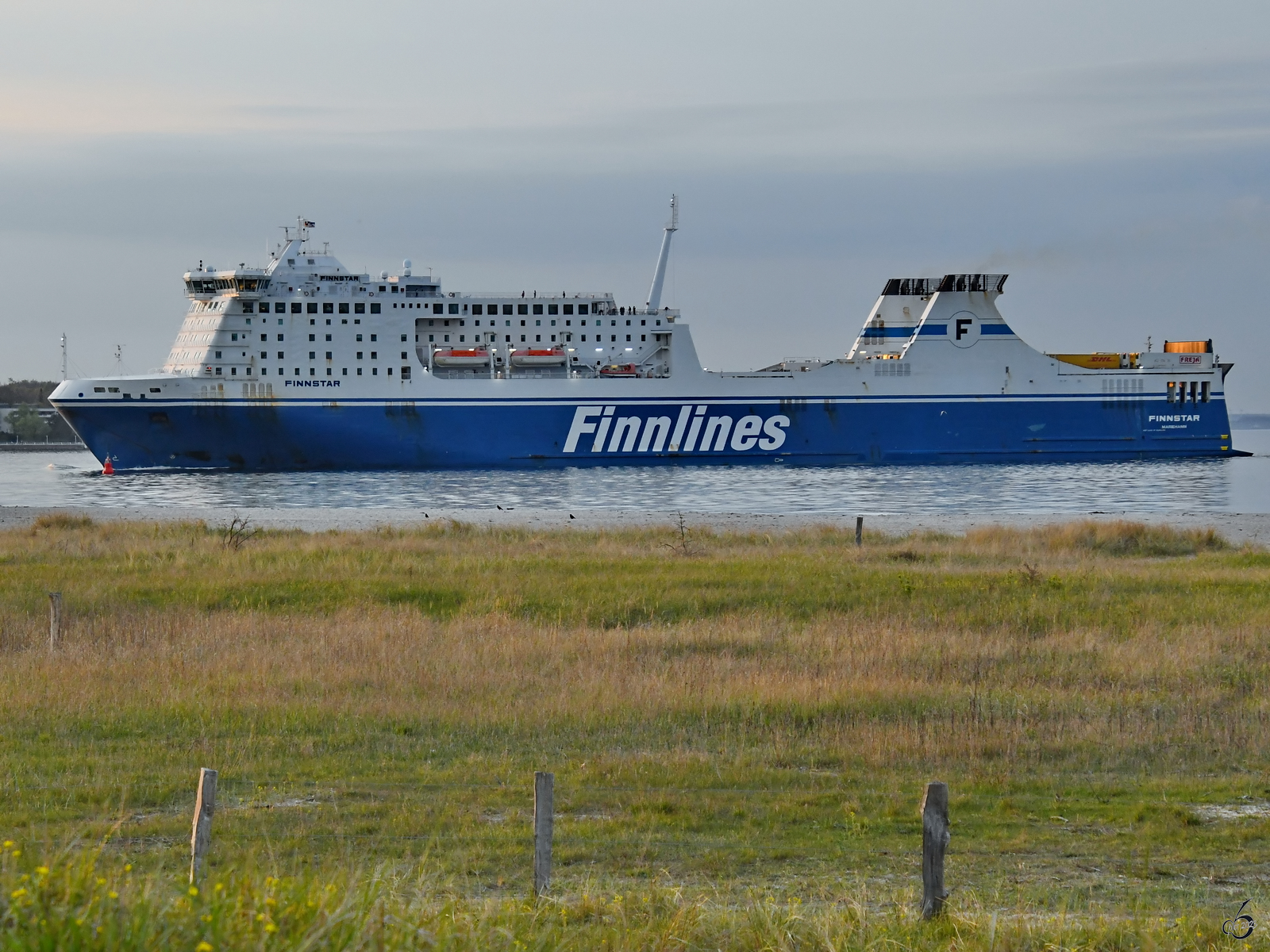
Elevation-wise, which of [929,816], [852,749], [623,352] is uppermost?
[623,352]

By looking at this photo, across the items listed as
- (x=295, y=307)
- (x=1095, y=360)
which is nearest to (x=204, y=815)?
(x=295, y=307)

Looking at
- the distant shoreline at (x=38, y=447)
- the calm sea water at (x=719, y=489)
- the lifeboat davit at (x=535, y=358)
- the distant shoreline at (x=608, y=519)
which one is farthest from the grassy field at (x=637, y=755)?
the distant shoreline at (x=38, y=447)

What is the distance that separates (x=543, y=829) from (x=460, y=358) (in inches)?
1895

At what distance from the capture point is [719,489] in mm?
45031

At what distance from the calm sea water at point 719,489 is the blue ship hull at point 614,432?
72cm

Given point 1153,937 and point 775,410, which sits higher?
point 775,410

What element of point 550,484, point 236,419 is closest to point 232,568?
point 550,484

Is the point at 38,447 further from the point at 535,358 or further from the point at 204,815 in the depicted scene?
the point at 204,815

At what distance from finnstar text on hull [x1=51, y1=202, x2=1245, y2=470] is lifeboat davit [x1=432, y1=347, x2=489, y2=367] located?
3.0 inches

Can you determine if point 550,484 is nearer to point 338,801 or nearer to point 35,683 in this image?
point 35,683

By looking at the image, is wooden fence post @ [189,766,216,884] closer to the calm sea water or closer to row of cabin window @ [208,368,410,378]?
the calm sea water

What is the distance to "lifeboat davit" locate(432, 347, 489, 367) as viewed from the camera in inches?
2093

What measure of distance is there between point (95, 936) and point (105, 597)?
13.9 meters

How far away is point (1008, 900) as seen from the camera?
6484 millimetres
